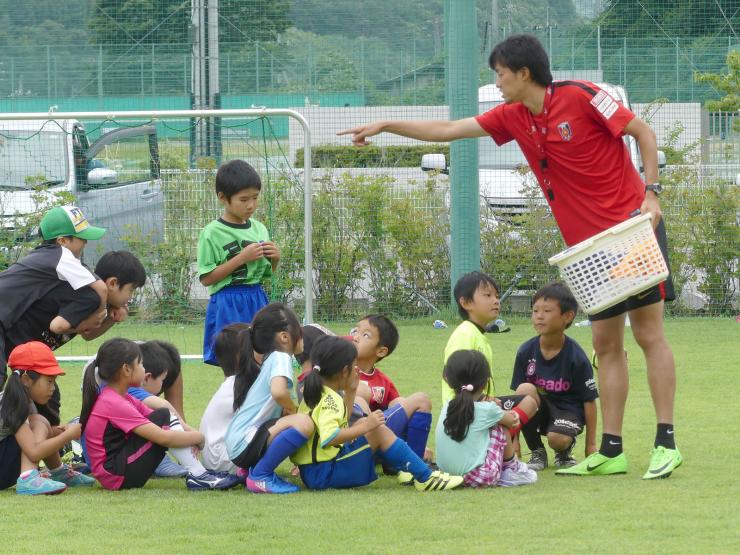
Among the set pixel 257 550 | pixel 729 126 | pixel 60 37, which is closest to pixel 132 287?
pixel 257 550

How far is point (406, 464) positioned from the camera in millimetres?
5070

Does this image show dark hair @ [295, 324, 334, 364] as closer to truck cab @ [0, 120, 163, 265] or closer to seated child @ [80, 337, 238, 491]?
seated child @ [80, 337, 238, 491]

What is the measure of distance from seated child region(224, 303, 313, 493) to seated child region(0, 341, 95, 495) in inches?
28.3

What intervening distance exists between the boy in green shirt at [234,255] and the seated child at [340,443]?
1155mm

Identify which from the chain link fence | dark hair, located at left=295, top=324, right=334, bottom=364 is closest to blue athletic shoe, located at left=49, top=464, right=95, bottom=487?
dark hair, located at left=295, top=324, right=334, bottom=364

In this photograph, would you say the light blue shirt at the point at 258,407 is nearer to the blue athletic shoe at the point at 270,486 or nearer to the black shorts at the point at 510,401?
the blue athletic shoe at the point at 270,486

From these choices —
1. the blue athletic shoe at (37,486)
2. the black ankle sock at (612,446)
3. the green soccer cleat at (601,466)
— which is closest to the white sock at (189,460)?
the blue athletic shoe at (37,486)

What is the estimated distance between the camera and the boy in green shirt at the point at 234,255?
6.04 meters

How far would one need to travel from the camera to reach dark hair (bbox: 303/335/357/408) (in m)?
4.97

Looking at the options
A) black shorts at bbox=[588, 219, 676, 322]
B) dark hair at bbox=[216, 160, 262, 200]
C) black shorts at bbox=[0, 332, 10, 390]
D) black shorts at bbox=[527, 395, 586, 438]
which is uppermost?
dark hair at bbox=[216, 160, 262, 200]

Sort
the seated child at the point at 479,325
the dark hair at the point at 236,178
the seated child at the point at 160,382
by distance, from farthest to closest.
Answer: the dark hair at the point at 236,178
the seated child at the point at 160,382
the seated child at the point at 479,325

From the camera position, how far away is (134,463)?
5.13m

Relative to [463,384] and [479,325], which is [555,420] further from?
[463,384]

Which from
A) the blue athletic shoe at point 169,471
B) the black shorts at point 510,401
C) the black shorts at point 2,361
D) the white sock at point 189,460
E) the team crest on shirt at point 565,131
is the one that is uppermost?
the team crest on shirt at point 565,131
